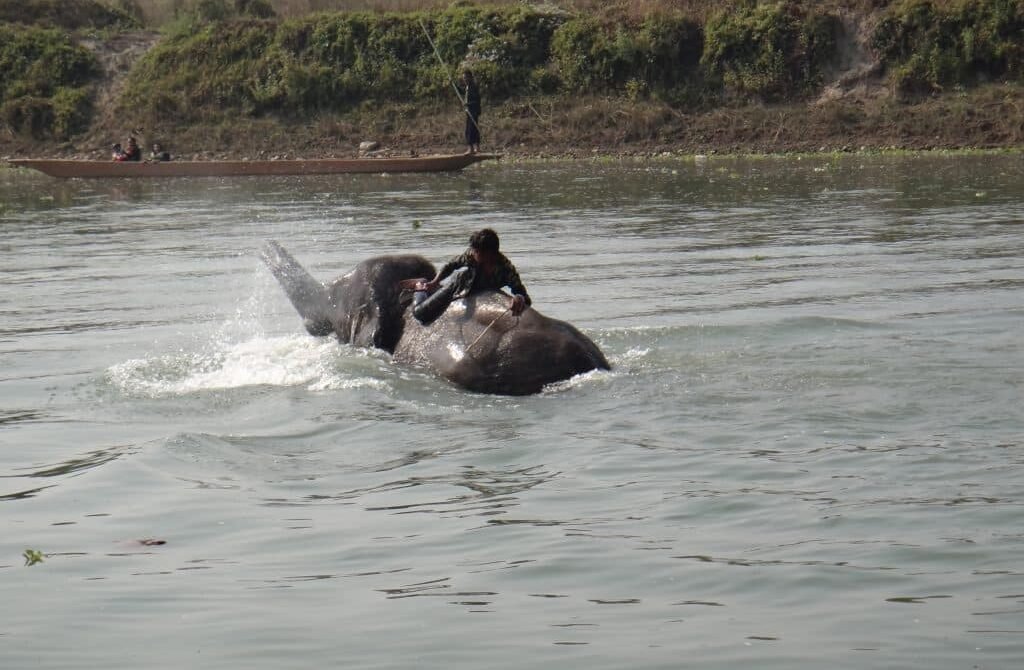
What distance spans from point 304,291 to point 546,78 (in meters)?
29.4

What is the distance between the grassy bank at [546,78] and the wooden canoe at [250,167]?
5.11 metres

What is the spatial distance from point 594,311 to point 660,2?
29.8 metres

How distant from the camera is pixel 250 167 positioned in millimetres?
35625

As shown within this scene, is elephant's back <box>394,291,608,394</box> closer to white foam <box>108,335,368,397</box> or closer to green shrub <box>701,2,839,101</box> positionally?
white foam <box>108,335,368,397</box>

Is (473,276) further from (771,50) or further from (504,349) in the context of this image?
(771,50)

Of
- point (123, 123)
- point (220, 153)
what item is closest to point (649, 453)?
point (220, 153)

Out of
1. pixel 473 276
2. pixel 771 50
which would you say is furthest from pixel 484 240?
pixel 771 50

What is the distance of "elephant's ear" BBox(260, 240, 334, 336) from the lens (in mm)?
12828

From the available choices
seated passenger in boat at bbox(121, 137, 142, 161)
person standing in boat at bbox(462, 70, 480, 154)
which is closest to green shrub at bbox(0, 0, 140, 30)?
seated passenger in boat at bbox(121, 137, 142, 161)

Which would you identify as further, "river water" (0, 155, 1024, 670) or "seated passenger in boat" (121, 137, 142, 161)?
"seated passenger in boat" (121, 137, 142, 161)

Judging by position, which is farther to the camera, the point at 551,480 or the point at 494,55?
the point at 494,55

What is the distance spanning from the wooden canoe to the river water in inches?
673

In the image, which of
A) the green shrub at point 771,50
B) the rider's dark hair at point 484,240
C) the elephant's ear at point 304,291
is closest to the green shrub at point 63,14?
the green shrub at point 771,50

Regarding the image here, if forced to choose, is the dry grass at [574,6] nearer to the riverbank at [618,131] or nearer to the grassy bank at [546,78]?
the grassy bank at [546,78]
